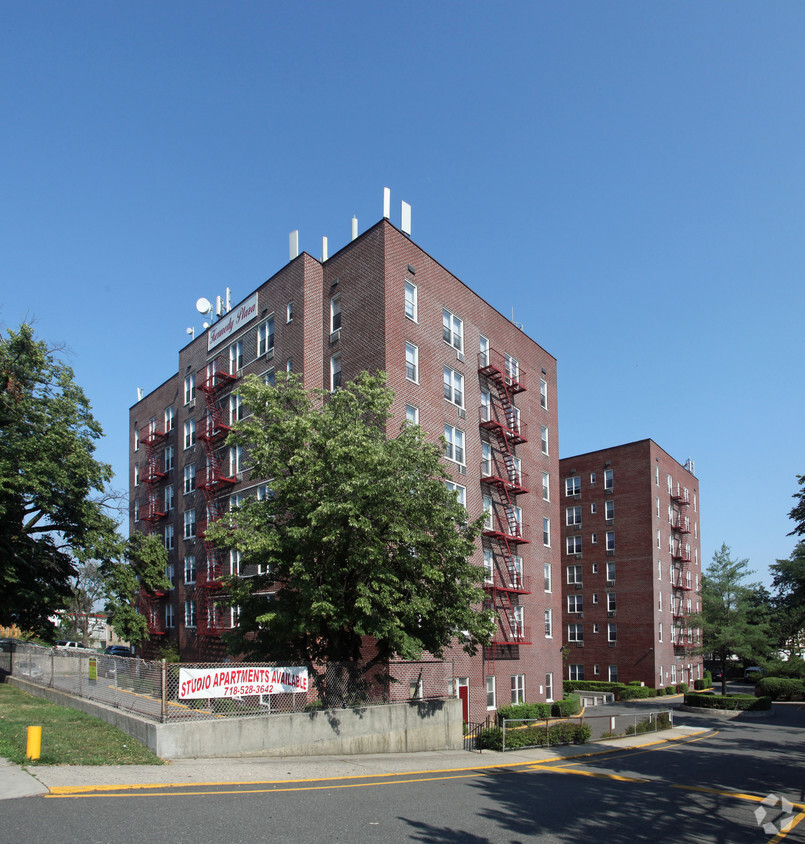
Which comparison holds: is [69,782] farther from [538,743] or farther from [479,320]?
[479,320]

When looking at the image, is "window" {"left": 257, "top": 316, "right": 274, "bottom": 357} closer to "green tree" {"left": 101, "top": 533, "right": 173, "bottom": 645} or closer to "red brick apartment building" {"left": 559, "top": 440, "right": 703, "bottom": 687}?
"green tree" {"left": 101, "top": 533, "right": 173, "bottom": 645}

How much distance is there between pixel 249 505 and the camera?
21.0 metres

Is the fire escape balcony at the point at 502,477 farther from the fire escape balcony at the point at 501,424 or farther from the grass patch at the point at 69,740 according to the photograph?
the grass patch at the point at 69,740

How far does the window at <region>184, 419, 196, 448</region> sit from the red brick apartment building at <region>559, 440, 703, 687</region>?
3573cm

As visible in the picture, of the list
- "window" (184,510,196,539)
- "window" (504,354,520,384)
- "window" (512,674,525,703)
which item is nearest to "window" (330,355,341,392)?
"window" (504,354,520,384)

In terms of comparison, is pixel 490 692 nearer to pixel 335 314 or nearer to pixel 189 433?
pixel 335 314

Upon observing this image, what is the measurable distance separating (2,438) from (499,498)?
2217cm

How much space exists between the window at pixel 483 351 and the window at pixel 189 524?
59.5 ft

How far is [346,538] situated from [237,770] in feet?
20.7

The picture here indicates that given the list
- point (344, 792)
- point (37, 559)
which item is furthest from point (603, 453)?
point (344, 792)

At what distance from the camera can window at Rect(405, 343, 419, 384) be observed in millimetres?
30430

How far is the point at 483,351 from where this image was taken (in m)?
36.5

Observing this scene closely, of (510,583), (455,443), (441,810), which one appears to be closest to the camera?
(441,810)

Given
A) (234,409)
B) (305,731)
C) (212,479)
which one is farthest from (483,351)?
(305,731)
